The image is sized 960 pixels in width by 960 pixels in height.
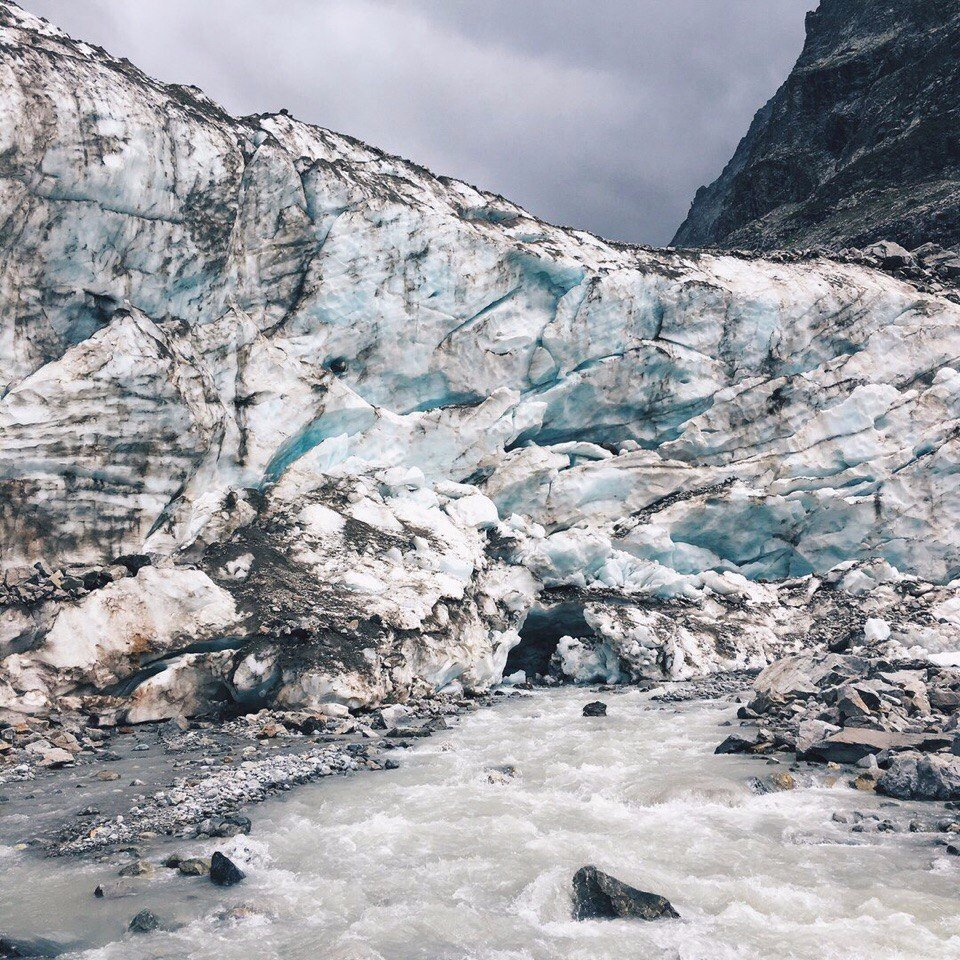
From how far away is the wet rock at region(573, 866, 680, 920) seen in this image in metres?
4.92

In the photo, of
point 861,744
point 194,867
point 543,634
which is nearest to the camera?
point 194,867

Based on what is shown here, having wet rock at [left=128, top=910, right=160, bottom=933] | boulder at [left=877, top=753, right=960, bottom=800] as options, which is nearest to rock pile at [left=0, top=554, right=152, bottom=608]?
wet rock at [left=128, top=910, right=160, bottom=933]

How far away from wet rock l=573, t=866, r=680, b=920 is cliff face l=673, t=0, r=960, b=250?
36.9m

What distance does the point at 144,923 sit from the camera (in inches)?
184

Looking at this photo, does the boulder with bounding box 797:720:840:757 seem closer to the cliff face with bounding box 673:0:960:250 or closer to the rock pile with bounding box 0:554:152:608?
the rock pile with bounding box 0:554:152:608

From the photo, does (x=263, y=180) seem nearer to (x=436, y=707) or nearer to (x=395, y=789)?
(x=436, y=707)

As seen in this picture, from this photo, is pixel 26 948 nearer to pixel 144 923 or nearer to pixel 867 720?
pixel 144 923

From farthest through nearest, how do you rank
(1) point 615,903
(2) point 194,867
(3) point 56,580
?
(3) point 56,580
(2) point 194,867
(1) point 615,903

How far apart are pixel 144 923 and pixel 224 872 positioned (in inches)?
30.4

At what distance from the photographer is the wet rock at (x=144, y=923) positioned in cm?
464

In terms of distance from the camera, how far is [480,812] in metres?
7.16

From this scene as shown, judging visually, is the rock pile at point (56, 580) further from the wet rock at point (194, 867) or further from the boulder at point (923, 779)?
the boulder at point (923, 779)

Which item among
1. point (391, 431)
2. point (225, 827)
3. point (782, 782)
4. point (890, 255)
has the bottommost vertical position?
point (225, 827)

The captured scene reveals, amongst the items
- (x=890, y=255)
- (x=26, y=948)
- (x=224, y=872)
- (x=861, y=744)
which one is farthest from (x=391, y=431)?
(x=890, y=255)
